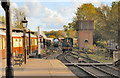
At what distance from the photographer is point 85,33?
37.0 m

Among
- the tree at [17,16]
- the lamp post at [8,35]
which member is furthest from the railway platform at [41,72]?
the tree at [17,16]

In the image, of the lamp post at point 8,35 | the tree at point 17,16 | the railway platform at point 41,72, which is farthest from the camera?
the tree at point 17,16

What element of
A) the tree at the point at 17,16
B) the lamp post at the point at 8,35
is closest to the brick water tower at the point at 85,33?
the tree at the point at 17,16

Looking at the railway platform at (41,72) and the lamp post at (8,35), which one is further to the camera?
the railway platform at (41,72)

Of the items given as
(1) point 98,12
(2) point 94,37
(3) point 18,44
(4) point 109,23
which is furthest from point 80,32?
(3) point 18,44

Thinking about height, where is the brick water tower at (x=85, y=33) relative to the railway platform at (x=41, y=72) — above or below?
above

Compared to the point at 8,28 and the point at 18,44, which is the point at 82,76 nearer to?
the point at 8,28

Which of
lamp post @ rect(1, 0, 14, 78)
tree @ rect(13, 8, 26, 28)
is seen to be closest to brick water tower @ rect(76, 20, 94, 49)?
tree @ rect(13, 8, 26, 28)

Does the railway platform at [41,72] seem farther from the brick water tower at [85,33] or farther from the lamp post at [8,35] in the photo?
the brick water tower at [85,33]

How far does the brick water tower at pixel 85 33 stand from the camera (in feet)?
118

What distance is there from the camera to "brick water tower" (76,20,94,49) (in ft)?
118

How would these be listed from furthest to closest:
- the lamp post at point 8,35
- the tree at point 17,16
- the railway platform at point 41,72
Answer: the tree at point 17,16 → the railway platform at point 41,72 → the lamp post at point 8,35

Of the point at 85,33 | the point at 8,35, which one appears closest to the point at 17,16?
the point at 85,33

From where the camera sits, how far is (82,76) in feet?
35.5
